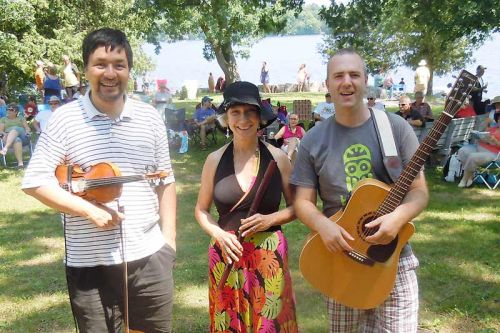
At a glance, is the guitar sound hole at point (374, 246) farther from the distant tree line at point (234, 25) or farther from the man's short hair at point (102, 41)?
the distant tree line at point (234, 25)

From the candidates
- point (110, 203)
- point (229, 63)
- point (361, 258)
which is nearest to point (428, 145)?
point (361, 258)

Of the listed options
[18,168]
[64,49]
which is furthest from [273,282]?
[64,49]

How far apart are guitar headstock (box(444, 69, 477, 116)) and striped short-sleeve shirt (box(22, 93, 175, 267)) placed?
1383 mm

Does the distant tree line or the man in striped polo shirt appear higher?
the distant tree line

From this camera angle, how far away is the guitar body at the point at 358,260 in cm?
243

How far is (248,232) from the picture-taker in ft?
8.73

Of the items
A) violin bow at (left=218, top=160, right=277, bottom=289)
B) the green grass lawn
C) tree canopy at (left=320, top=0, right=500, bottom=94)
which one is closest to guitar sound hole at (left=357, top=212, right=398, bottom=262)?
violin bow at (left=218, top=160, right=277, bottom=289)

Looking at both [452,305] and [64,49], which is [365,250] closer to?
[452,305]

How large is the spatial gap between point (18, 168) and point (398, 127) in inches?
398

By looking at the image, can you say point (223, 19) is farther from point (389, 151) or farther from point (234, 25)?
point (389, 151)

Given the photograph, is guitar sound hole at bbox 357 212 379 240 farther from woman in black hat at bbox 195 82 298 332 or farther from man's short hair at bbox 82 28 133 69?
man's short hair at bbox 82 28 133 69

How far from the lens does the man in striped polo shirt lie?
2256mm

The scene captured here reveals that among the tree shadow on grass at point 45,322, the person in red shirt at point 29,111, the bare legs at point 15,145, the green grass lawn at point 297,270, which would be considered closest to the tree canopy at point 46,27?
the person in red shirt at point 29,111

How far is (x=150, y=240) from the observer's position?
8.17 feet
